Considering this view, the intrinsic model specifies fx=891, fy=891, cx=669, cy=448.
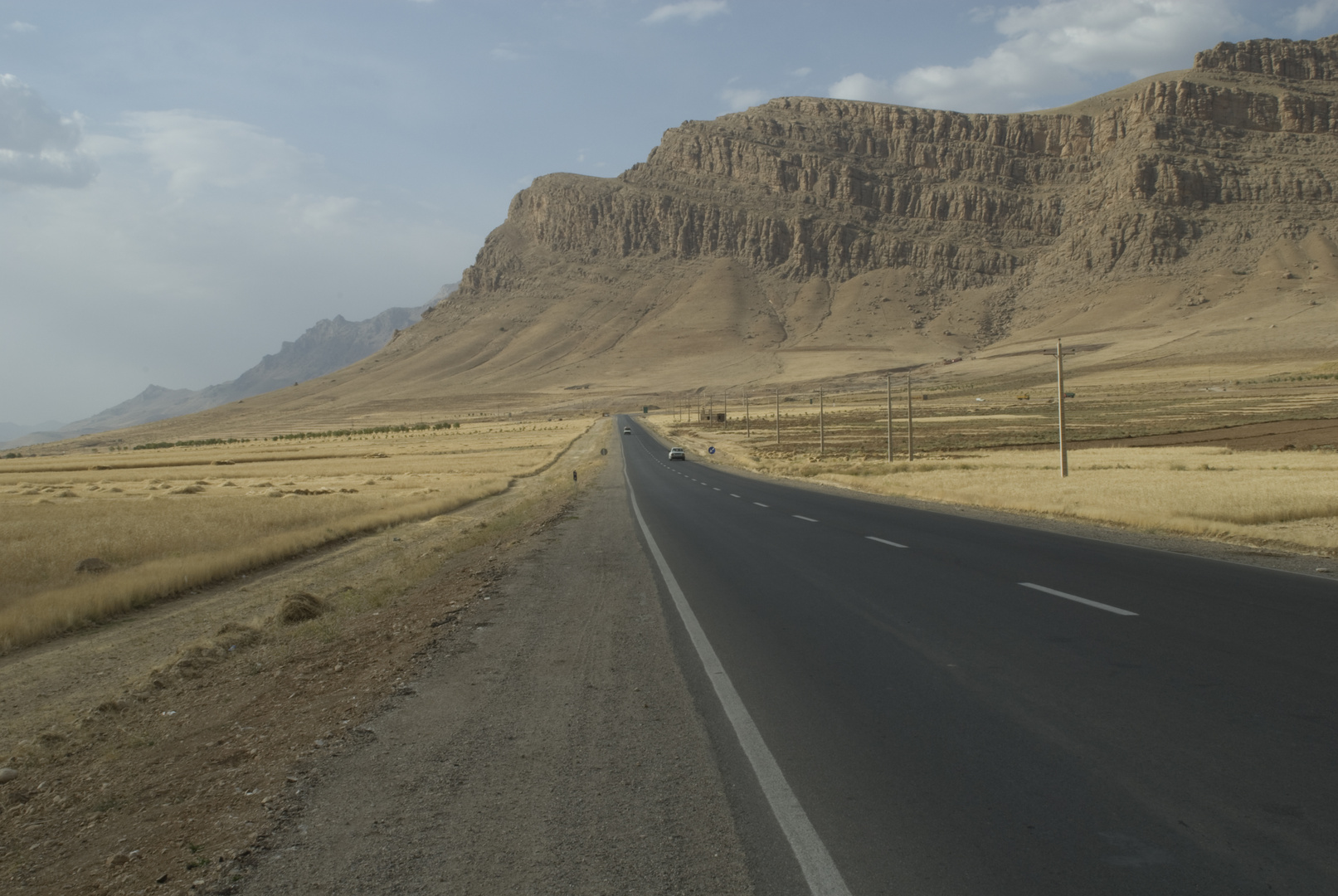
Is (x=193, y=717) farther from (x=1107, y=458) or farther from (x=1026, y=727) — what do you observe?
(x=1107, y=458)

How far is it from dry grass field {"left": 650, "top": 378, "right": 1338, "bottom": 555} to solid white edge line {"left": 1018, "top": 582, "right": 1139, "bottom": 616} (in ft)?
24.3

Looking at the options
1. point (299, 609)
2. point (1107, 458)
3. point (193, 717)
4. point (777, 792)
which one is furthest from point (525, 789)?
point (1107, 458)

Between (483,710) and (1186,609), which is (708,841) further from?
(1186,609)

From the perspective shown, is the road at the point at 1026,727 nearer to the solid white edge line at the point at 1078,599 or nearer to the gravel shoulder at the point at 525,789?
the solid white edge line at the point at 1078,599

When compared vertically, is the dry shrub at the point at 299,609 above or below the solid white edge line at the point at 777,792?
below

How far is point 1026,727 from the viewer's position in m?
5.72

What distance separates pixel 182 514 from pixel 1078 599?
2826 centimetres

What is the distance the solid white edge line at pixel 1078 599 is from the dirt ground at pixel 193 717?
22.8 feet

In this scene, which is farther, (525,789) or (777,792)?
(525,789)

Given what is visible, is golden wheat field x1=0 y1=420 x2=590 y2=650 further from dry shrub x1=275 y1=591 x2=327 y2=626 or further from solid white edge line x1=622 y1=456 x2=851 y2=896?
solid white edge line x1=622 y1=456 x2=851 y2=896

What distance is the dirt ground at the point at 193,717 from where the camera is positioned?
15.7ft

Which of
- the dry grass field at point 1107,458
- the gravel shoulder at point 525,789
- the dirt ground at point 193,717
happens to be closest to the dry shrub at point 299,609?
the dirt ground at point 193,717

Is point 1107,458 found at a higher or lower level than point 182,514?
lower

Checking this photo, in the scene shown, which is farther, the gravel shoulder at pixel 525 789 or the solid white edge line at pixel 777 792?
the gravel shoulder at pixel 525 789
